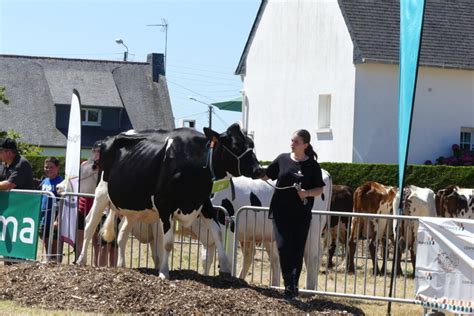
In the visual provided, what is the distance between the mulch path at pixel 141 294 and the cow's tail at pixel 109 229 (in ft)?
5.27

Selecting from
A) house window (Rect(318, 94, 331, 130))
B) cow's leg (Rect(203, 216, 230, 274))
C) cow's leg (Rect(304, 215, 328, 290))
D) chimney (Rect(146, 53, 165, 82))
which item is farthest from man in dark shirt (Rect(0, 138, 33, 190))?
chimney (Rect(146, 53, 165, 82))

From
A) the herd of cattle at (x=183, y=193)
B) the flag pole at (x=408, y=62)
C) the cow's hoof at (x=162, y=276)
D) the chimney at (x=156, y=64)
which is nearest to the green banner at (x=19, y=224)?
the herd of cattle at (x=183, y=193)

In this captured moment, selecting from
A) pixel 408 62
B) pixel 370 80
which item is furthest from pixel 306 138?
pixel 370 80

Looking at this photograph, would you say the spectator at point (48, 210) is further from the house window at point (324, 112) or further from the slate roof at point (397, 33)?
the house window at point (324, 112)

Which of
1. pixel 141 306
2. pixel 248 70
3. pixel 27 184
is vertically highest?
pixel 248 70

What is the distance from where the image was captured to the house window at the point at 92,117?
62062 mm

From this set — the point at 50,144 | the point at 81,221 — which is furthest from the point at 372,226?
the point at 50,144

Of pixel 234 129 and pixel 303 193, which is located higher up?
pixel 234 129

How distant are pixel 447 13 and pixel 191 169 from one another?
2912cm

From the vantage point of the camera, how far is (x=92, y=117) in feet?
205

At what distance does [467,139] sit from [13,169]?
1041 inches

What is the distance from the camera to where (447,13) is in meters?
40.5

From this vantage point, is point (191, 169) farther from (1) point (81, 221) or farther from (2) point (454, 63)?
(2) point (454, 63)

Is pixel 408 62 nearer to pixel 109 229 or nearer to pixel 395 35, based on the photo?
pixel 109 229
